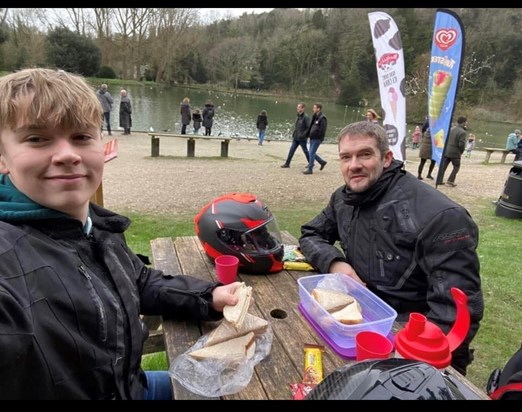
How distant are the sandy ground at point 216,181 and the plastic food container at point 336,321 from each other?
18.5 ft

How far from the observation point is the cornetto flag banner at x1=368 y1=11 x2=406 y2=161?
7837 mm

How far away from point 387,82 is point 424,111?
3901 cm

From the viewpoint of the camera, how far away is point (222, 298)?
172 centimetres

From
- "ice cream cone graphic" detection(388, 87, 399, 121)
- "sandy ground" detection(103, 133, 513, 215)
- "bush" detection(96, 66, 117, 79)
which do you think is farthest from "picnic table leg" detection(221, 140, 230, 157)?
"bush" detection(96, 66, 117, 79)

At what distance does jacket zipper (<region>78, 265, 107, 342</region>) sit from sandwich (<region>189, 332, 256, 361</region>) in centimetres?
36

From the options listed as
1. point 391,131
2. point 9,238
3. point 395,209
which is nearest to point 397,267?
point 395,209

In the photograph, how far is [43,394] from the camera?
1041 millimetres

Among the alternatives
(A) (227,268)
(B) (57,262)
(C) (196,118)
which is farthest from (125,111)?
(B) (57,262)

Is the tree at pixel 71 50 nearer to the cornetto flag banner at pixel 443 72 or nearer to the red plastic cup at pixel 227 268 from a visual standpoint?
the cornetto flag banner at pixel 443 72

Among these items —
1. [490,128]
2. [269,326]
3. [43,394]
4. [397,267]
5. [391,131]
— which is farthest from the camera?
[490,128]

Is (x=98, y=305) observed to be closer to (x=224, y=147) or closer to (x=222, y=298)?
(x=222, y=298)

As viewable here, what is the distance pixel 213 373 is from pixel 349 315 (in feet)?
2.15

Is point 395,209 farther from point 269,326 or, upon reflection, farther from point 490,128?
point 490,128

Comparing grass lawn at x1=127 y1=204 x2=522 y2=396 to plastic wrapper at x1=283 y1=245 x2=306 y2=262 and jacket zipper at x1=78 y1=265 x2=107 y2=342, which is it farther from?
jacket zipper at x1=78 y1=265 x2=107 y2=342
